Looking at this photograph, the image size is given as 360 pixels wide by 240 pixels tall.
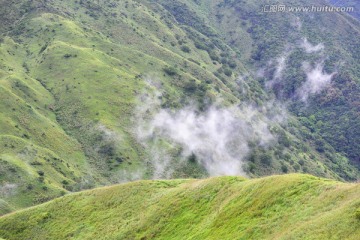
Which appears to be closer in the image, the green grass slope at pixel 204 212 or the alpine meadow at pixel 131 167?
the green grass slope at pixel 204 212

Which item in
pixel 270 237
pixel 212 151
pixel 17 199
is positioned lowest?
pixel 17 199

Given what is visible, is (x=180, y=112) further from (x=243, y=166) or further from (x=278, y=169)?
(x=278, y=169)

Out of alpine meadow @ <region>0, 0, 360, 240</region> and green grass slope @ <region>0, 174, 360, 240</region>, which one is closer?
green grass slope @ <region>0, 174, 360, 240</region>

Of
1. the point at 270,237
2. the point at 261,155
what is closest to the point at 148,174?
Answer: the point at 261,155

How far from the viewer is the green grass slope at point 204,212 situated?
4284 centimetres

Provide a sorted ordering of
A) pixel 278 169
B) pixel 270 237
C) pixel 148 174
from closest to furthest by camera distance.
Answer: pixel 270 237 → pixel 148 174 → pixel 278 169

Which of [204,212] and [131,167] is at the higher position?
[204,212]

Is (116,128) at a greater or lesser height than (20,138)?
greater

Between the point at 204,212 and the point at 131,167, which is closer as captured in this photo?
the point at 204,212

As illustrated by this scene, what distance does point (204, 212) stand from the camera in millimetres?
58688

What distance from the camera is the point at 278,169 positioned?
18325 centimetres

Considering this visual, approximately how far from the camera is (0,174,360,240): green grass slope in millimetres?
42844

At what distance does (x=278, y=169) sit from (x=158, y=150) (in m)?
53.4

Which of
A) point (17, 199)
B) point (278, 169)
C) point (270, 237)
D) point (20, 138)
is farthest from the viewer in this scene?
point (278, 169)
